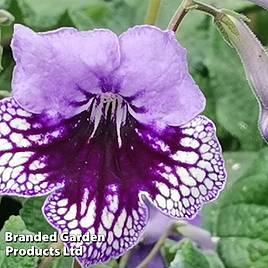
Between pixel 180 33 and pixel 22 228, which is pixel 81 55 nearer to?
pixel 22 228

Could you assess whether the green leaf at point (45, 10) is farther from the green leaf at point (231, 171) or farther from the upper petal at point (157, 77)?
the upper petal at point (157, 77)

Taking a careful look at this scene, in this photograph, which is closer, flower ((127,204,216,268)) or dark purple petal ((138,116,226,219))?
dark purple petal ((138,116,226,219))

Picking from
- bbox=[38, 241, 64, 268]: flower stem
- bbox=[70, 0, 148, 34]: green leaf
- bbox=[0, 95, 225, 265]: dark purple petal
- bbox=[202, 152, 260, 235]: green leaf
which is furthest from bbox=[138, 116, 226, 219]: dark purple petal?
bbox=[70, 0, 148, 34]: green leaf

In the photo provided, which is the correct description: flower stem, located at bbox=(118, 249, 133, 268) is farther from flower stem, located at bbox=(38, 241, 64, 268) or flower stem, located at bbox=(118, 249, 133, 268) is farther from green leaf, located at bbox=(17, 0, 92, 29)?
green leaf, located at bbox=(17, 0, 92, 29)

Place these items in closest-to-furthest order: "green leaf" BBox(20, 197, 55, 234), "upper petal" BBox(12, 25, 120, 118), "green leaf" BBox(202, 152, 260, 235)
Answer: "upper petal" BBox(12, 25, 120, 118), "green leaf" BBox(20, 197, 55, 234), "green leaf" BBox(202, 152, 260, 235)

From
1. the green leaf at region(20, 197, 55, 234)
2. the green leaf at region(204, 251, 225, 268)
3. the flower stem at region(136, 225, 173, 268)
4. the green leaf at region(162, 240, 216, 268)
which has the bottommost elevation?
the flower stem at region(136, 225, 173, 268)

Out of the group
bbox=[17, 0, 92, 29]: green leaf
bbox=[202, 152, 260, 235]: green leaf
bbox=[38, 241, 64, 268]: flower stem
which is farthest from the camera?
bbox=[17, 0, 92, 29]: green leaf

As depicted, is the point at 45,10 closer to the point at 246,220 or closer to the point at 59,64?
the point at 246,220

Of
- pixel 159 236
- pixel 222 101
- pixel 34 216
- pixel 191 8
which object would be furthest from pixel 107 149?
pixel 222 101

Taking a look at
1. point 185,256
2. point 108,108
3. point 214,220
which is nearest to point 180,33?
point 214,220
